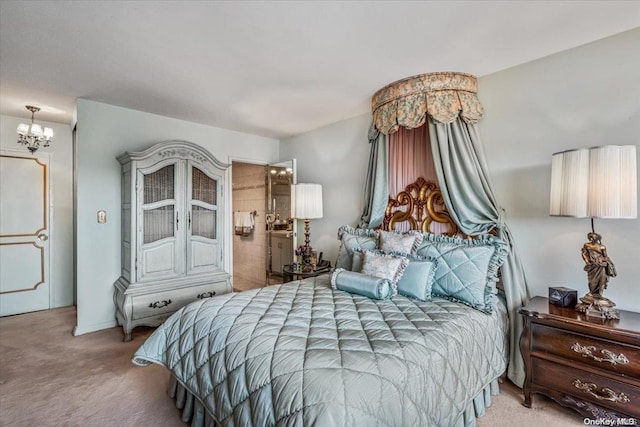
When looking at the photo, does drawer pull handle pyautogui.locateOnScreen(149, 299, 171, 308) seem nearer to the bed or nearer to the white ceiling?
the bed

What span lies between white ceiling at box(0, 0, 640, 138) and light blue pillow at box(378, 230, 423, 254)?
141 centimetres

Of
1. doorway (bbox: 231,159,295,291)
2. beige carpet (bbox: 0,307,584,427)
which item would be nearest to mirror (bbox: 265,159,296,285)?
doorway (bbox: 231,159,295,291)

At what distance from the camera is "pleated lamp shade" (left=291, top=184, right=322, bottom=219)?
371 centimetres

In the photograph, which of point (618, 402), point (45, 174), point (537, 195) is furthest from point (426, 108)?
point (45, 174)

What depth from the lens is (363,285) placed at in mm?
2207

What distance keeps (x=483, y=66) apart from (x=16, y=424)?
13.6ft

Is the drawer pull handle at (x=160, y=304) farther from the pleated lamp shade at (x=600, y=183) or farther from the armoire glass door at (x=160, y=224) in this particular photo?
the pleated lamp shade at (x=600, y=183)

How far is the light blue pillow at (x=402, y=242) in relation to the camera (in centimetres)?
247

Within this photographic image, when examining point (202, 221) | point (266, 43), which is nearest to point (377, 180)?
point (266, 43)

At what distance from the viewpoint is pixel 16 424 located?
1.87 metres

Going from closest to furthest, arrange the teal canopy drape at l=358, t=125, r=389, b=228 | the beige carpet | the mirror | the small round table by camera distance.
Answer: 1. the beige carpet
2. the teal canopy drape at l=358, t=125, r=389, b=228
3. the small round table
4. the mirror

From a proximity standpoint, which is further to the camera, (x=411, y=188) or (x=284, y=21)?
(x=411, y=188)

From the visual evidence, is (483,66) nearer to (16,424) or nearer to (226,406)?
(226,406)

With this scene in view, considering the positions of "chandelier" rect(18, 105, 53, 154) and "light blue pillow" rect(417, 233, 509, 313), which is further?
"chandelier" rect(18, 105, 53, 154)
